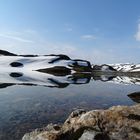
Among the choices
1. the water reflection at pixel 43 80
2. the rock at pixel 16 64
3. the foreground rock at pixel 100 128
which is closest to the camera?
the foreground rock at pixel 100 128

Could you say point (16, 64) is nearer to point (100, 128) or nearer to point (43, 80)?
point (43, 80)

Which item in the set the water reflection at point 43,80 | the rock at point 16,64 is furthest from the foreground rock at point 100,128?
the rock at point 16,64

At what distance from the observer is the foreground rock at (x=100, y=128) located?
38.5 feet

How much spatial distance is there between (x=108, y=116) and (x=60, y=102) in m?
14.2

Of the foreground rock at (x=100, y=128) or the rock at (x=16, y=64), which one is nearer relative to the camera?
the foreground rock at (x=100, y=128)

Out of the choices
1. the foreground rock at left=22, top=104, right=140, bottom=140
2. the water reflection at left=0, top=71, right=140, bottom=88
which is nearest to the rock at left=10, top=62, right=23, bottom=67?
the water reflection at left=0, top=71, right=140, bottom=88

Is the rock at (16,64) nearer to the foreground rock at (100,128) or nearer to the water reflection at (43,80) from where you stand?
the water reflection at (43,80)

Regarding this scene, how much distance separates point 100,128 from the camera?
41.2ft

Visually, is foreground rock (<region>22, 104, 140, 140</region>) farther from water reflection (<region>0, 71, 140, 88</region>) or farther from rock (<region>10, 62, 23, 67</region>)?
rock (<region>10, 62, 23, 67</region>)

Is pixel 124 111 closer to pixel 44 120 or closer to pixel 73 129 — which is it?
pixel 73 129

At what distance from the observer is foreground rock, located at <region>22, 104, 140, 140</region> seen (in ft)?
38.5

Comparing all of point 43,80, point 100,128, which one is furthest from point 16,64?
point 100,128

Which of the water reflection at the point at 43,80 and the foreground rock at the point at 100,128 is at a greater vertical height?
the water reflection at the point at 43,80

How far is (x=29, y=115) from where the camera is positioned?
65.5 ft
